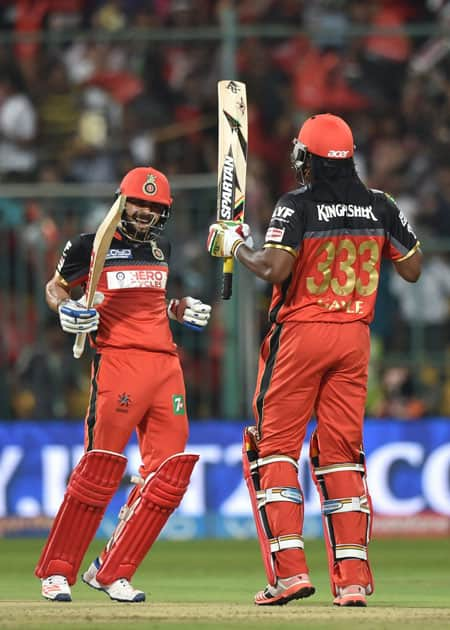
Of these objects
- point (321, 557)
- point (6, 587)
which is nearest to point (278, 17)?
point (321, 557)

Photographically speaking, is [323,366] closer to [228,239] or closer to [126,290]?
[228,239]

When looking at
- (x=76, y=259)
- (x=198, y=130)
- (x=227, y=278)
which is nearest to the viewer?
(x=227, y=278)

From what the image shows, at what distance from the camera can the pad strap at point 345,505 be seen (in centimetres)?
818

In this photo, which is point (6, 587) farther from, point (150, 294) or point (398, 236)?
point (398, 236)

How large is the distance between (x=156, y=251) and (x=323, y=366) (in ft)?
4.43

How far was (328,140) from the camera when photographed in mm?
8180

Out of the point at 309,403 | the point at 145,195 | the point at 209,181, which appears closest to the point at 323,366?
the point at 309,403

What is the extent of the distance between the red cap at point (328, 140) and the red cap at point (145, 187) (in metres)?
0.98

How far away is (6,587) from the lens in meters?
9.98

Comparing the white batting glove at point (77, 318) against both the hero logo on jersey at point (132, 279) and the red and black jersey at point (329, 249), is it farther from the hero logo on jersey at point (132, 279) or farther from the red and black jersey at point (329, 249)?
the red and black jersey at point (329, 249)

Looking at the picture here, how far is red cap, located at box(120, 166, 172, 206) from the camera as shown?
877cm

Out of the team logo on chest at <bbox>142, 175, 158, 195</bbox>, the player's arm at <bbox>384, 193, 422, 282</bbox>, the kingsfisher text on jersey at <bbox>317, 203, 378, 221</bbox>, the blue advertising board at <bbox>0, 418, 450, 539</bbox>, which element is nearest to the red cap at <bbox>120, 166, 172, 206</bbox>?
the team logo on chest at <bbox>142, 175, 158, 195</bbox>

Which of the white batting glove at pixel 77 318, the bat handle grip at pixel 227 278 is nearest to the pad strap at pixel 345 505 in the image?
the bat handle grip at pixel 227 278

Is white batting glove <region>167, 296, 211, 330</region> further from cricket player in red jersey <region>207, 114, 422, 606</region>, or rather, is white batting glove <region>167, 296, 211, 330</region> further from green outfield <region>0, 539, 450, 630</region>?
green outfield <region>0, 539, 450, 630</region>
